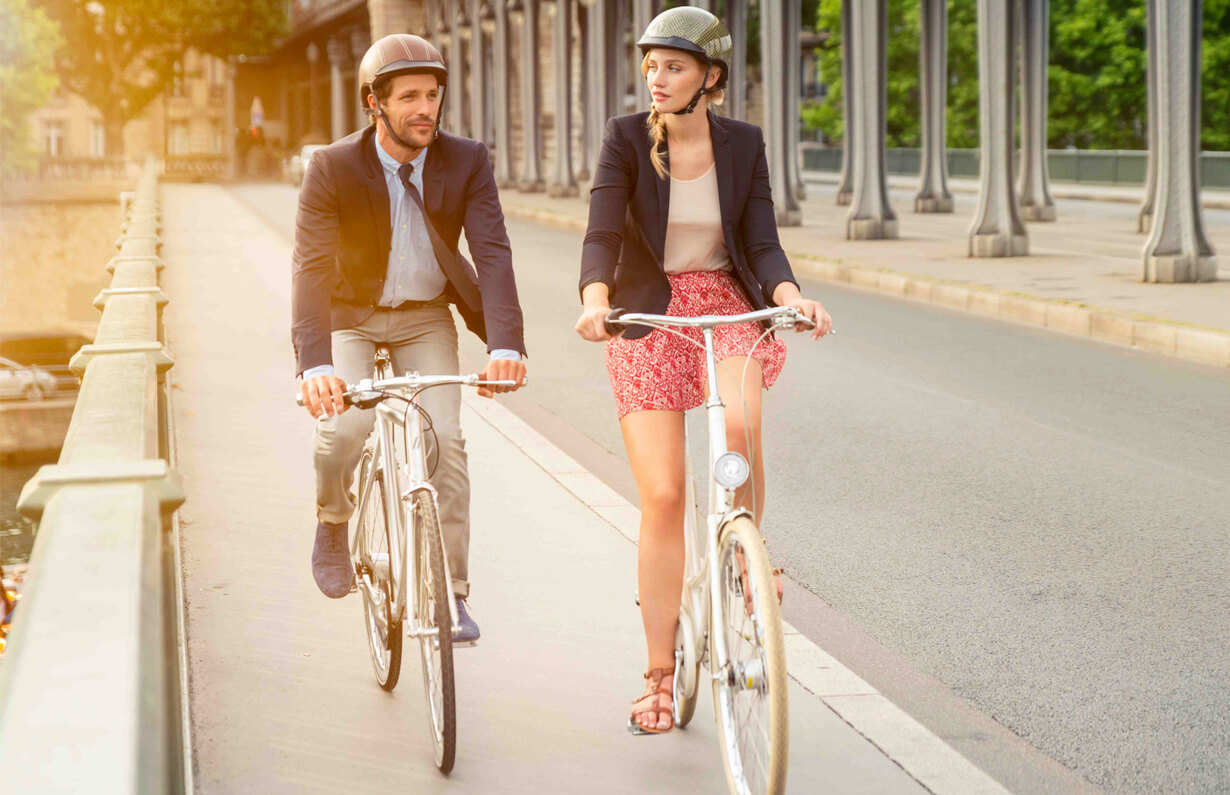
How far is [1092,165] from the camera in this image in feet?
140

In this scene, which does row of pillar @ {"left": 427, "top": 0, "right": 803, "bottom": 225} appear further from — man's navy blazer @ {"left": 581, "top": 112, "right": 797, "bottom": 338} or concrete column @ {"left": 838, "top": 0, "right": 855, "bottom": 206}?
man's navy blazer @ {"left": 581, "top": 112, "right": 797, "bottom": 338}

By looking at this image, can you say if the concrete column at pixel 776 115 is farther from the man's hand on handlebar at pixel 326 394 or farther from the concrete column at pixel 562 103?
the man's hand on handlebar at pixel 326 394

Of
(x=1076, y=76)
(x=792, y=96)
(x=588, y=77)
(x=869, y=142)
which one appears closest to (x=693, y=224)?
(x=869, y=142)

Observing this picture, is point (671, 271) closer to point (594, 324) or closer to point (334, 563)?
point (594, 324)

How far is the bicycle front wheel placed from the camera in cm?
343

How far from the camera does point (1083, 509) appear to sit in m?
7.28

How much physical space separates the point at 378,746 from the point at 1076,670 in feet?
6.92

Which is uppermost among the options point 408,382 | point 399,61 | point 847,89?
point 847,89

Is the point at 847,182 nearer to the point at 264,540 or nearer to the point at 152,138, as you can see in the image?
the point at 264,540

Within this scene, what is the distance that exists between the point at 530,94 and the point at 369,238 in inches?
1733

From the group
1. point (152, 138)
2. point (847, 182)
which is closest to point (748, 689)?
point (847, 182)

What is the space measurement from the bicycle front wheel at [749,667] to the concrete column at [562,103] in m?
40.9

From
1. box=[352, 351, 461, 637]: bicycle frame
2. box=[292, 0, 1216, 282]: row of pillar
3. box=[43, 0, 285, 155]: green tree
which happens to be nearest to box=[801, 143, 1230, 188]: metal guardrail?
box=[292, 0, 1216, 282]: row of pillar

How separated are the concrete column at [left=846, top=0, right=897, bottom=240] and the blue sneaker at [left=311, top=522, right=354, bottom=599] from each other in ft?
65.3
